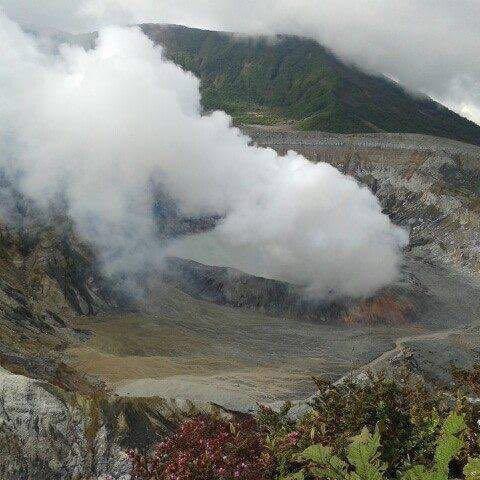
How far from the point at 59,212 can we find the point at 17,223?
221 inches

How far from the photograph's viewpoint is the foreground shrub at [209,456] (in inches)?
265

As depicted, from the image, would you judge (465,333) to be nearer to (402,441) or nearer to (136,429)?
(136,429)

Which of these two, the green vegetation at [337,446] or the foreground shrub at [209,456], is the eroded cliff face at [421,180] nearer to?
the green vegetation at [337,446]

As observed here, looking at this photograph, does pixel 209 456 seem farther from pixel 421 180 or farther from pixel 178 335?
pixel 421 180

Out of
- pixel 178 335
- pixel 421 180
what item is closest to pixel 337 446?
pixel 178 335

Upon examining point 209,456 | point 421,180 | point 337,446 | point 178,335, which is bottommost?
point 178,335

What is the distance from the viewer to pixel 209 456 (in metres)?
6.82

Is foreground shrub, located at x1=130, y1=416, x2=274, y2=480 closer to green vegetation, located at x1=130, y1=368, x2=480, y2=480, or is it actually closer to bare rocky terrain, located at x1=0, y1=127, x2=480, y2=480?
green vegetation, located at x1=130, y1=368, x2=480, y2=480

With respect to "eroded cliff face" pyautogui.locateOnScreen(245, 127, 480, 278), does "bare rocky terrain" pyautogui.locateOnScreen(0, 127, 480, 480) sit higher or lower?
lower

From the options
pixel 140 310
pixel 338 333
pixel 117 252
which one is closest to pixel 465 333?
pixel 338 333

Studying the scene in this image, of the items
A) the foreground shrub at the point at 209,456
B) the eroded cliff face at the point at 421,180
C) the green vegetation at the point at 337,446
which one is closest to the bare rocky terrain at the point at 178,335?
the eroded cliff face at the point at 421,180

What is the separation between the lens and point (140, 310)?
63906 millimetres

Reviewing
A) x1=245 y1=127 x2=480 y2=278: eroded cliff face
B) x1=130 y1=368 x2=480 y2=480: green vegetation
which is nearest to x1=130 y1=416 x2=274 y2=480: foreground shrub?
x1=130 y1=368 x2=480 y2=480: green vegetation

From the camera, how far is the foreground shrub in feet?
22.0
